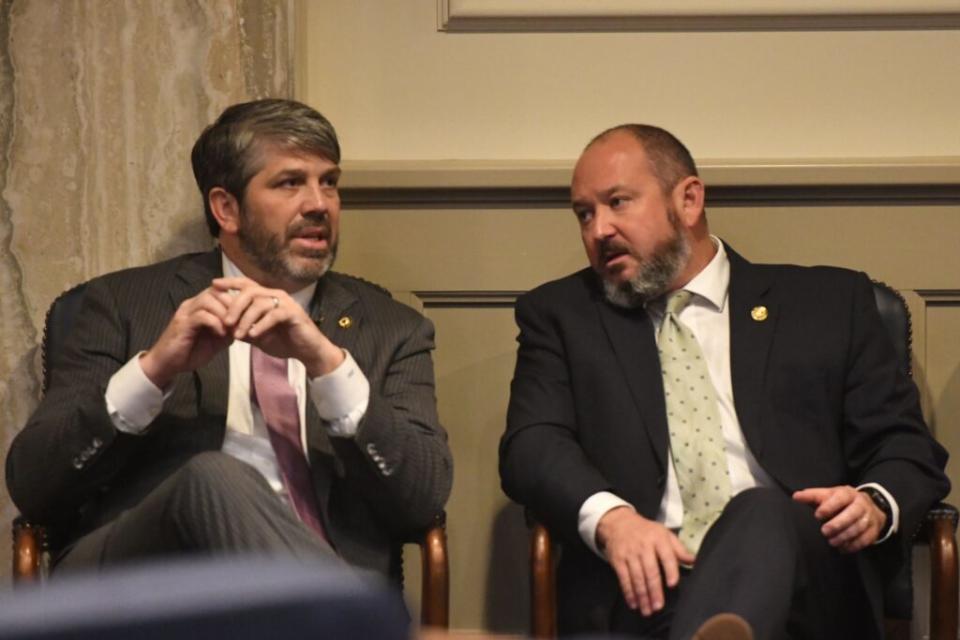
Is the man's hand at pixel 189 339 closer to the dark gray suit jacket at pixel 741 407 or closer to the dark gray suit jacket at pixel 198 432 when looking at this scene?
the dark gray suit jacket at pixel 198 432

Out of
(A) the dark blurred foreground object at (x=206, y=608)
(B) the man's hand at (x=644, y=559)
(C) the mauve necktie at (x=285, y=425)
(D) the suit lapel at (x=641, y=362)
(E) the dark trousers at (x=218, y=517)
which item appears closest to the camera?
(A) the dark blurred foreground object at (x=206, y=608)

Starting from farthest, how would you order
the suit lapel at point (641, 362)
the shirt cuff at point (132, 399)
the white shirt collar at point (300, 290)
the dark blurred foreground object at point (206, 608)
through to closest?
the white shirt collar at point (300, 290) → the suit lapel at point (641, 362) → the shirt cuff at point (132, 399) → the dark blurred foreground object at point (206, 608)

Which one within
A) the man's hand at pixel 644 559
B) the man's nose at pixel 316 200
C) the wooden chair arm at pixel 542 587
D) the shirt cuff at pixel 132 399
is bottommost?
the wooden chair arm at pixel 542 587

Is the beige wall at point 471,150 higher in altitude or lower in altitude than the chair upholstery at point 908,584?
higher

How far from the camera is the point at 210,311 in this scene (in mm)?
2443

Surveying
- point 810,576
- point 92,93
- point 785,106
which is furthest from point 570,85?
point 810,576

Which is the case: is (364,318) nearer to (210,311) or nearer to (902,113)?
(210,311)

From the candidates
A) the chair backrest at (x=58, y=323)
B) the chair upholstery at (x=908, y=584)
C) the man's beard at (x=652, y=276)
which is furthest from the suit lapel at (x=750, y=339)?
the chair backrest at (x=58, y=323)

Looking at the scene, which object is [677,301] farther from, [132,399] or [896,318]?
[132,399]

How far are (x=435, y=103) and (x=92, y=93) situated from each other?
73 cm

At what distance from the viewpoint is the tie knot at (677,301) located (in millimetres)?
2842

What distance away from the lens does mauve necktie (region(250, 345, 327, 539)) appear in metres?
2.58

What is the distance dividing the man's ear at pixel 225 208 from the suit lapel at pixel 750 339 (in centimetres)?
96

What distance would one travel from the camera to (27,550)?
8.12ft
